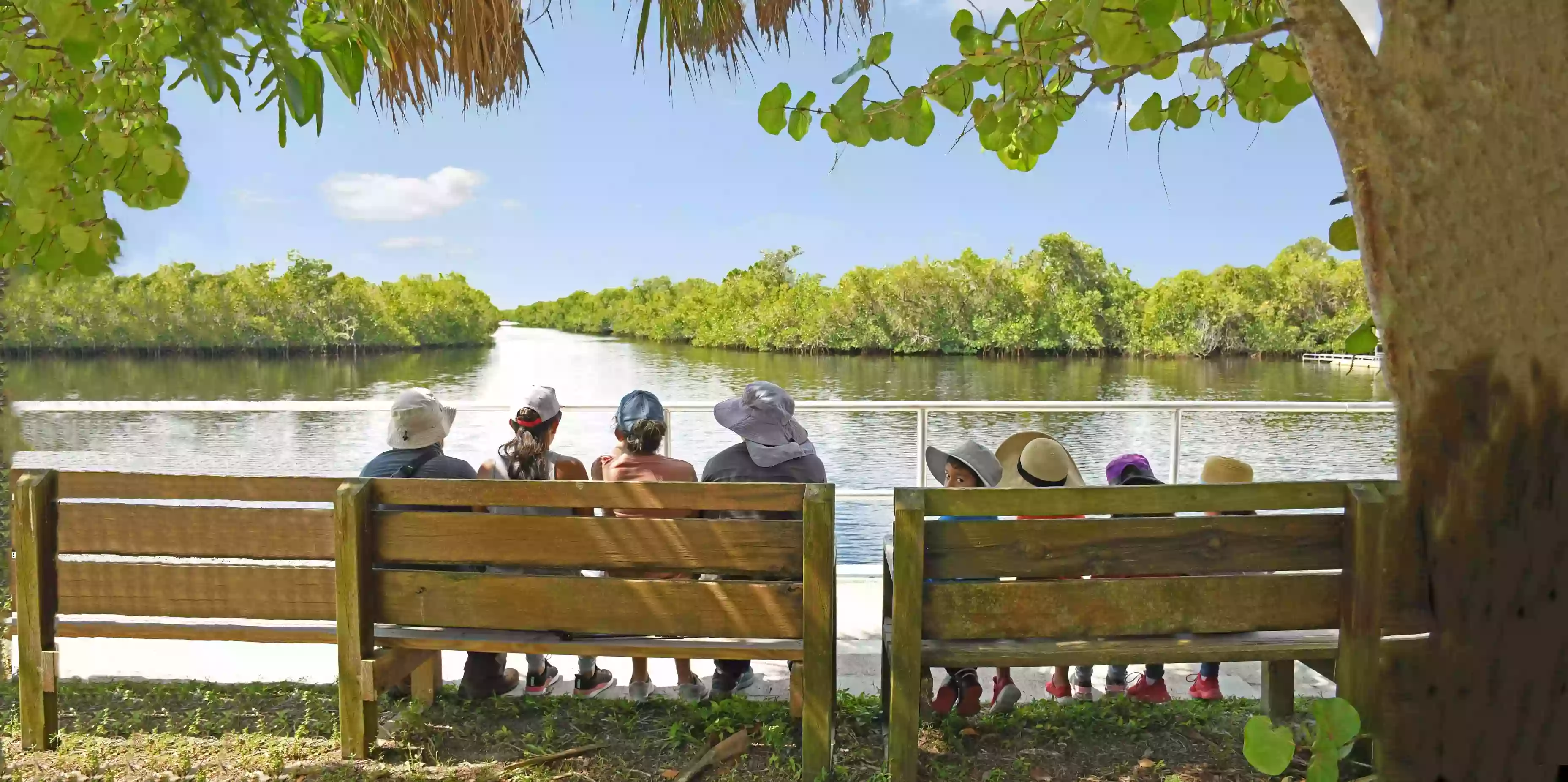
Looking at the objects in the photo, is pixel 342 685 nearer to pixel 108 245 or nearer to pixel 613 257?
pixel 108 245

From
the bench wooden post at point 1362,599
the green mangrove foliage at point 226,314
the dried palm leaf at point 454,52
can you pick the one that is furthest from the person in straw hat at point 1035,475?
the green mangrove foliage at point 226,314

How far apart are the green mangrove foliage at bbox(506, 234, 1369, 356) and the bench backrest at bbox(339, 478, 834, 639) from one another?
62.5 m

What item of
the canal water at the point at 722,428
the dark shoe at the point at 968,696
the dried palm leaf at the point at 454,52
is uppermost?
the dried palm leaf at the point at 454,52

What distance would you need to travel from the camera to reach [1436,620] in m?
1.54

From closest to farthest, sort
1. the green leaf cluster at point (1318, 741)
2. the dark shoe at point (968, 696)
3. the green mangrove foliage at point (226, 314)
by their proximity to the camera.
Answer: the green leaf cluster at point (1318, 741), the dark shoe at point (968, 696), the green mangrove foliage at point (226, 314)

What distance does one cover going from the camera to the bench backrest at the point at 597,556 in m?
1.94

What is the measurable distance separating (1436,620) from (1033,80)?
1569mm

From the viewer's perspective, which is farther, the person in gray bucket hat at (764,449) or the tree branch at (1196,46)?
the person in gray bucket hat at (764,449)

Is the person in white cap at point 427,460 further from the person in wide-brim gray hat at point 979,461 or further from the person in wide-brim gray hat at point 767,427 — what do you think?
the person in wide-brim gray hat at point 979,461

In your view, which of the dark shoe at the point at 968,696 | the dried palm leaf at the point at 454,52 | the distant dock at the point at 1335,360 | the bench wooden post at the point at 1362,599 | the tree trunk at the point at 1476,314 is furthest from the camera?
the distant dock at the point at 1335,360

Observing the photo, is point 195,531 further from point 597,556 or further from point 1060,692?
point 1060,692

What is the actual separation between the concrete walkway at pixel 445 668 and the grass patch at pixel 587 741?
0.22 m

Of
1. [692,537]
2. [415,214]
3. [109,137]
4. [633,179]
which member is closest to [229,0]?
[109,137]

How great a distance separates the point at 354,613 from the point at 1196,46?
6.39 ft
